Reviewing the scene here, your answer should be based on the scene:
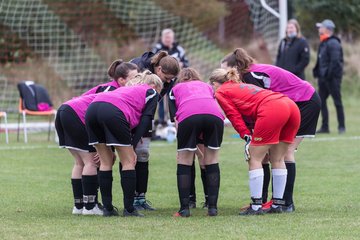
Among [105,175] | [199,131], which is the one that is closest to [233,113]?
[199,131]

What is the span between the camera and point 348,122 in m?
19.5

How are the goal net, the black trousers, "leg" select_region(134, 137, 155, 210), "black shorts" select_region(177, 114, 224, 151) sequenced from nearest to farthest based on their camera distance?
"black shorts" select_region(177, 114, 224, 151) < "leg" select_region(134, 137, 155, 210) < the black trousers < the goal net

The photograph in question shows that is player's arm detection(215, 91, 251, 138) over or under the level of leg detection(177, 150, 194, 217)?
over

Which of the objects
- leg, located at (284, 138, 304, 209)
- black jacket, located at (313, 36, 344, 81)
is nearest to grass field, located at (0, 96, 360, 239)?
leg, located at (284, 138, 304, 209)

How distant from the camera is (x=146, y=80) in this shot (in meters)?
8.09

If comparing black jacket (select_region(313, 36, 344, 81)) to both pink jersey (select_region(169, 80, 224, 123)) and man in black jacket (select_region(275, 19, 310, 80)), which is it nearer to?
man in black jacket (select_region(275, 19, 310, 80))

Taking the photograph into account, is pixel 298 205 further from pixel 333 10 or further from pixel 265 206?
pixel 333 10

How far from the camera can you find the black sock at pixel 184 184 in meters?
7.89

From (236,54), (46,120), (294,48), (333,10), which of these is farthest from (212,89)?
(333,10)

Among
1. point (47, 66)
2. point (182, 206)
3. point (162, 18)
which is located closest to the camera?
point (182, 206)

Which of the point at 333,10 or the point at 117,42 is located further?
the point at 333,10

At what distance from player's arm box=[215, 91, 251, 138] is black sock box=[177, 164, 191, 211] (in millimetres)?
594

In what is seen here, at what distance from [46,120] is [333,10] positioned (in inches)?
593

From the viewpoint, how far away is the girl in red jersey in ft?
25.7
